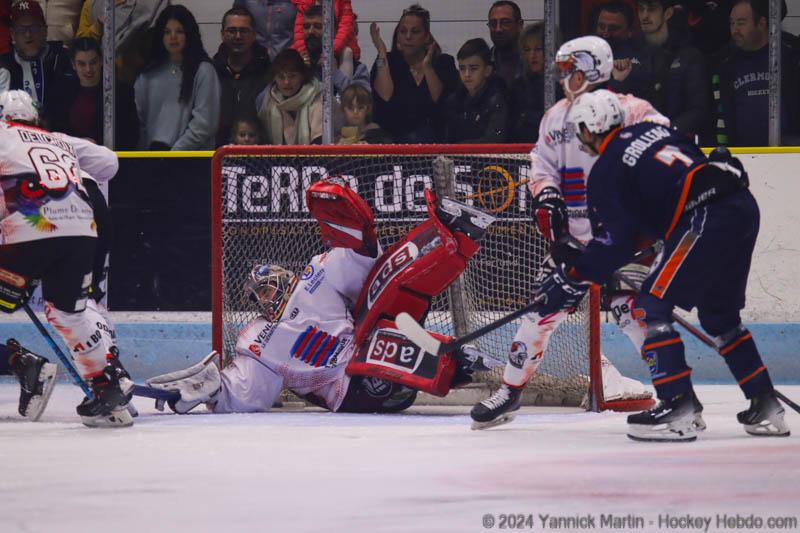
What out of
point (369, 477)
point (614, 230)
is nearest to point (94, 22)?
point (614, 230)

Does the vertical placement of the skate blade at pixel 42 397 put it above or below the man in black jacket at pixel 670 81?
below

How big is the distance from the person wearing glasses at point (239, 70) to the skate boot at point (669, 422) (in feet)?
10.5

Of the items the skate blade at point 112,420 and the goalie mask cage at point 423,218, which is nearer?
the skate blade at point 112,420

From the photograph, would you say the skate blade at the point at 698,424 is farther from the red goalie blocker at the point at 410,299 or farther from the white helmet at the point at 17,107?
the white helmet at the point at 17,107

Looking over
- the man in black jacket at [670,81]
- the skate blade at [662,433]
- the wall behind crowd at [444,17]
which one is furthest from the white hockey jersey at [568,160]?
the wall behind crowd at [444,17]

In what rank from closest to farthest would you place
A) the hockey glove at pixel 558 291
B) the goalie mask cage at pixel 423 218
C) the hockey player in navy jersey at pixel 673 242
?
the hockey player in navy jersey at pixel 673 242, the hockey glove at pixel 558 291, the goalie mask cage at pixel 423 218

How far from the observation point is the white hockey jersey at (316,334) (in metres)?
5.08

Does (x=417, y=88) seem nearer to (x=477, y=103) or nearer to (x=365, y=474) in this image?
(x=477, y=103)

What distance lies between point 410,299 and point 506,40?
6.16ft

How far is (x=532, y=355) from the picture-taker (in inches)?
183

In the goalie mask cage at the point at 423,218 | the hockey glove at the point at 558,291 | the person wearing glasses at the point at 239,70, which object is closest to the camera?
the hockey glove at the point at 558,291

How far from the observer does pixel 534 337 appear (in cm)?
463

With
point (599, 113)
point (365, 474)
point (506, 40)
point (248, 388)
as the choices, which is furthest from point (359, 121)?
point (365, 474)

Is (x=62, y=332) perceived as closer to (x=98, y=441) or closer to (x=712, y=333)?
(x=98, y=441)
